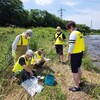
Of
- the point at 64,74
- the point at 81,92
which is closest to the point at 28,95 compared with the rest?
the point at 81,92

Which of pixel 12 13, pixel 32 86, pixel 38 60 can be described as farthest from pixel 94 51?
pixel 12 13

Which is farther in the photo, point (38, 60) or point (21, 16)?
point (21, 16)

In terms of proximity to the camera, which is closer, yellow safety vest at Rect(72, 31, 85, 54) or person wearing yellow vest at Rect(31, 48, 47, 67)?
yellow safety vest at Rect(72, 31, 85, 54)

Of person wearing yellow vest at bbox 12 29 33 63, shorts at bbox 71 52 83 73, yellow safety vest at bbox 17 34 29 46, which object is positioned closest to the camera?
shorts at bbox 71 52 83 73

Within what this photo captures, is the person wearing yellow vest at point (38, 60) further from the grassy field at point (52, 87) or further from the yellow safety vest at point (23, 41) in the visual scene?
the yellow safety vest at point (23, 41)

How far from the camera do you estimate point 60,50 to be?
10.5 m

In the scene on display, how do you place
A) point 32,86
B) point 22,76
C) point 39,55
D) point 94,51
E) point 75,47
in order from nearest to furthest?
point 75,47 < point 32,86 < point 22,76 < point 39,55 < point 94,51

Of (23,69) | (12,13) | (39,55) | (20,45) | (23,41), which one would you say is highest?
(12,13)

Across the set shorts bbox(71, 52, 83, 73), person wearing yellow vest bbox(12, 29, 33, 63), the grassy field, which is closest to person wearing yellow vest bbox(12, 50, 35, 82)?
the grassy field

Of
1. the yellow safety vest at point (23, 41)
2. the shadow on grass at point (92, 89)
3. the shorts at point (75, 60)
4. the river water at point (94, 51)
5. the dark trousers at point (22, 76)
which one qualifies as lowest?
the river water at point (94, 51)

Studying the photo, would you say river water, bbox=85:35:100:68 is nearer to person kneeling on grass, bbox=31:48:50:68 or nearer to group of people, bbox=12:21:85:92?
person kneeling on grass, bbox=31:48:50:68

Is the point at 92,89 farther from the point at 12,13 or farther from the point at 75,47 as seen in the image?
the point at 12,13

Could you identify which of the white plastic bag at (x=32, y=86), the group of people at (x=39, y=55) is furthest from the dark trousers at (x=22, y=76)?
the white plastic bag at (x=32, y=86)

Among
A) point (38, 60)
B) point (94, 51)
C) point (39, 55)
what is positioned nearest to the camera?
point (38, 60)
